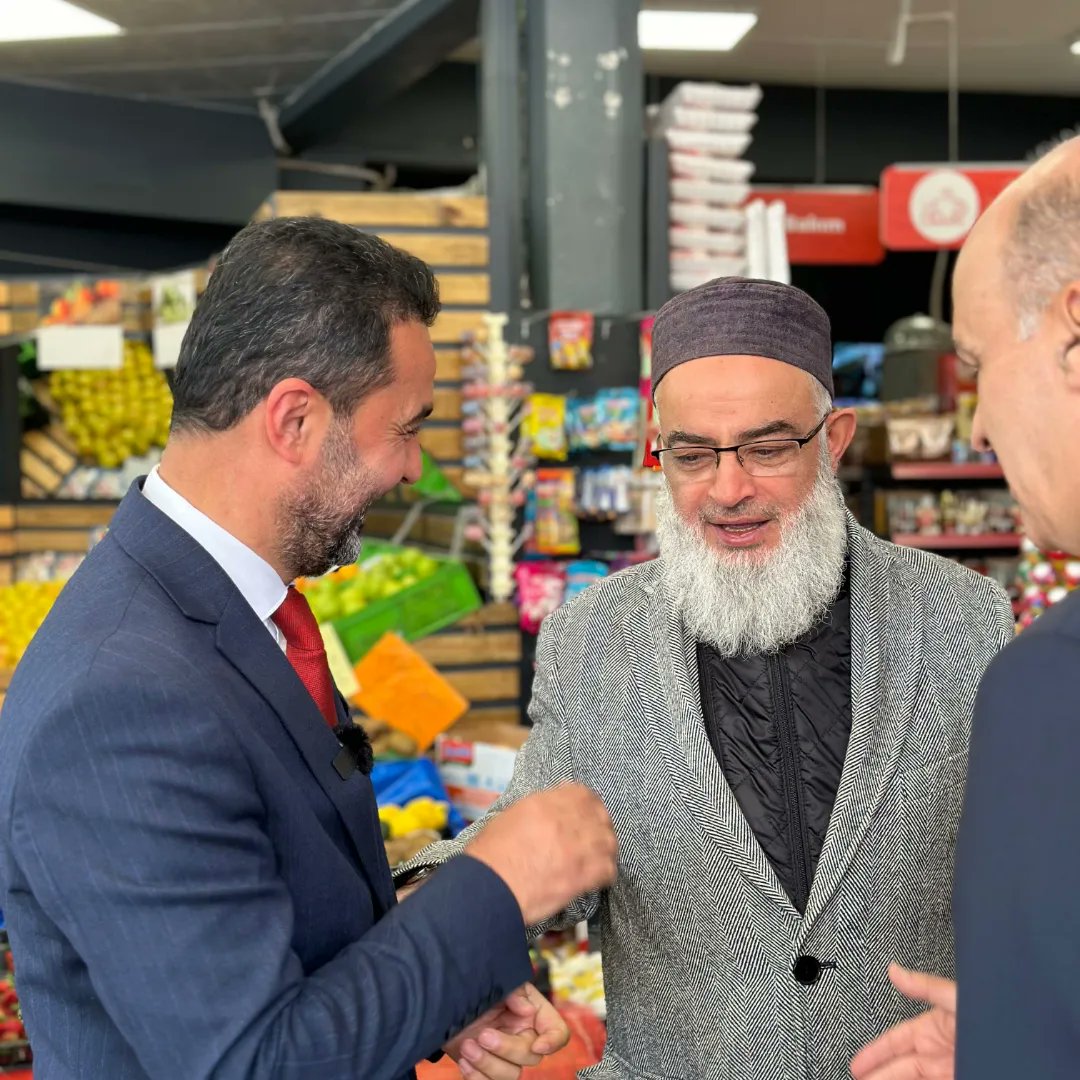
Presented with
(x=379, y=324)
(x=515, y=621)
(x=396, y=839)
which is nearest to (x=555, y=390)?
(x=515, y=621)

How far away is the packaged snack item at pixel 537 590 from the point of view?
4.96 meters

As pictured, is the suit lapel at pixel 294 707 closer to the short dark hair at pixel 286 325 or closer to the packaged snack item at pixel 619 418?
the short dark hair at pixel 286 325

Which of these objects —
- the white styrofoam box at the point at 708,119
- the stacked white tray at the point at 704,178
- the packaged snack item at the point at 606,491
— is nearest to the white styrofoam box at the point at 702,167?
the stacked white tray at the point at 704,178

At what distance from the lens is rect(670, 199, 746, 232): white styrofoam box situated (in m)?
5.65

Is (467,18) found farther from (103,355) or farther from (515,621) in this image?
(515,621)

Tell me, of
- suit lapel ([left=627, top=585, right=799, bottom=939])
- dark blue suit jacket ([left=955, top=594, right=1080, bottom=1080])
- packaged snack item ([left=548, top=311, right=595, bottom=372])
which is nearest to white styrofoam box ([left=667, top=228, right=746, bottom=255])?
packaged snack item ([left=548, top=311, right=595, bottom=372])

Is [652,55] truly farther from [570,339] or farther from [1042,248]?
[1042,248]

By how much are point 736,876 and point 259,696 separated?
0.84 metres

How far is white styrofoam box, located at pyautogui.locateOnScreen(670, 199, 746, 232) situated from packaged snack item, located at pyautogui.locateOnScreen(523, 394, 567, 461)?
1169 millimetres

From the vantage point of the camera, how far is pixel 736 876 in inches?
73.4

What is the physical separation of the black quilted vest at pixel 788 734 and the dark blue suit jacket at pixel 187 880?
2.39 ft

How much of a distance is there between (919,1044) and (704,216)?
4.82m

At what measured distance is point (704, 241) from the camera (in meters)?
5.70

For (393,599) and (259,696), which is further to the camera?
(393,599)
